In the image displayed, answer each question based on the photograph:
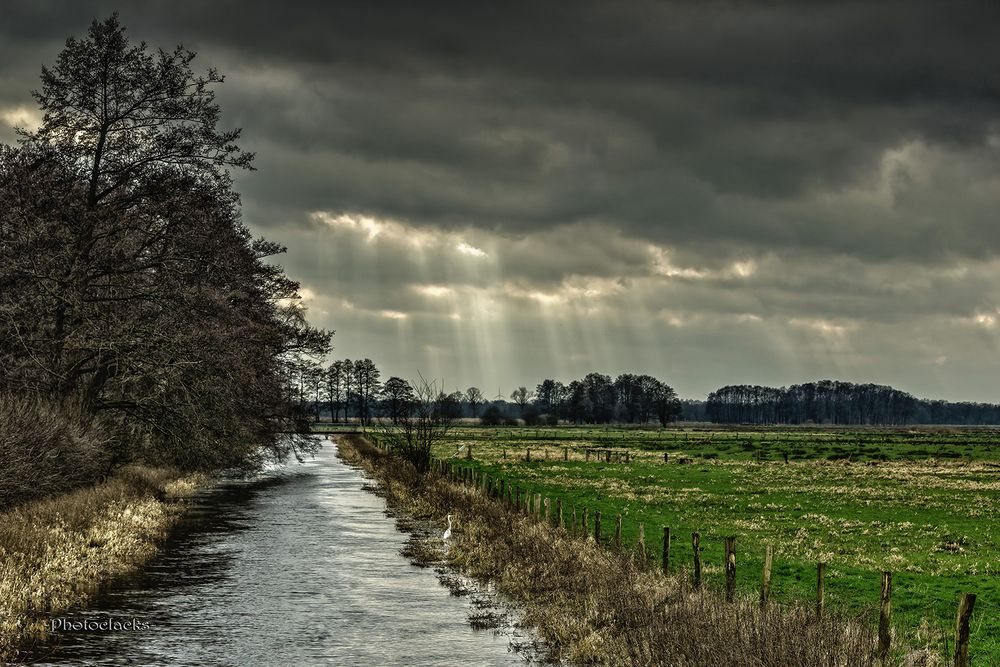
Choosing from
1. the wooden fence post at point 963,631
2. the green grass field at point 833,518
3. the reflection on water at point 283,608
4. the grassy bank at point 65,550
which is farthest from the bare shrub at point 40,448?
the wooden fence post at point 963,631

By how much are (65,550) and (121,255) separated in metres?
9.58

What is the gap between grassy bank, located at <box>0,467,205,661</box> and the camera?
1609 centimetres

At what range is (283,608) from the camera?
18.1 m

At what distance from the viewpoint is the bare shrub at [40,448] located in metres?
20.4

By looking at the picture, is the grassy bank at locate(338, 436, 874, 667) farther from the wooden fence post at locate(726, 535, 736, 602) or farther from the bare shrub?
the bare shrub

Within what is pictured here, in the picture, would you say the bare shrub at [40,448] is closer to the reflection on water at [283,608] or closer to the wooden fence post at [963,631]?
the reflection on water at [283,608]

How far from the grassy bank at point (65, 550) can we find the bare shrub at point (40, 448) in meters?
0.41

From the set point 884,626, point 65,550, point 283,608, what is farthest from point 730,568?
point 65,550

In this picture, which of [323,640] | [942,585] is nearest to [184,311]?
[323,640]

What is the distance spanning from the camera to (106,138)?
26734mm

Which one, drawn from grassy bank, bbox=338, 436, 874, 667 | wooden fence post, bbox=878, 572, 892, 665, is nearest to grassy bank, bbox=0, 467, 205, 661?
grassy bank, bbox=338, 436, 874, 667

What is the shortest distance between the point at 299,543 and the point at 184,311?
7.92m

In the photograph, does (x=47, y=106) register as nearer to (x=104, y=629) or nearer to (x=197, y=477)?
(x=104, y=629)

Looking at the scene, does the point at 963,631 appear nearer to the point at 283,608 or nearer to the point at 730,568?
the point at 730,568
